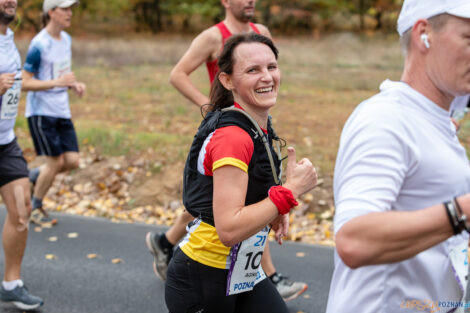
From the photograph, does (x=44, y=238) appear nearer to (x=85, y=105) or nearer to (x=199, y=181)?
(x=199, y=181)

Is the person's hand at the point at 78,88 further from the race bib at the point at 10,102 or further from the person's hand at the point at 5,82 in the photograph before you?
the person's hand at the point at 5,82

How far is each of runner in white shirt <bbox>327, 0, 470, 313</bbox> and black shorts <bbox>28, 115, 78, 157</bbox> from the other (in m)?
5.00

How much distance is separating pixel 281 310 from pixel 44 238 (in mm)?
3827

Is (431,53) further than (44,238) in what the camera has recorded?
No

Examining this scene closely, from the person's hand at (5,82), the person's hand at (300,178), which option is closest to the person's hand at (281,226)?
the person's hand at (300,178)

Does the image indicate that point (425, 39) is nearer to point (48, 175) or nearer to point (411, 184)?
point (411, 184)

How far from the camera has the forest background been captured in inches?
296

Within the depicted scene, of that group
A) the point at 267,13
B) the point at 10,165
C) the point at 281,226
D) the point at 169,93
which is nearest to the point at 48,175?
the point at 10,165

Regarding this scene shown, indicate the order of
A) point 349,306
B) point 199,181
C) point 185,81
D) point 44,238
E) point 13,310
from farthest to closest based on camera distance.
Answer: point 44,238, point 185,81, point 13,310, point 199,181, point 349,306

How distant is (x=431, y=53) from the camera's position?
1.76m

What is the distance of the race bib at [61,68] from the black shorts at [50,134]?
0.44 m

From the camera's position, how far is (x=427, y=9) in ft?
5.68

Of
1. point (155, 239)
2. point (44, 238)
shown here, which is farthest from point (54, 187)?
point (155, 239)

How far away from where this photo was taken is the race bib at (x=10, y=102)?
445cm
